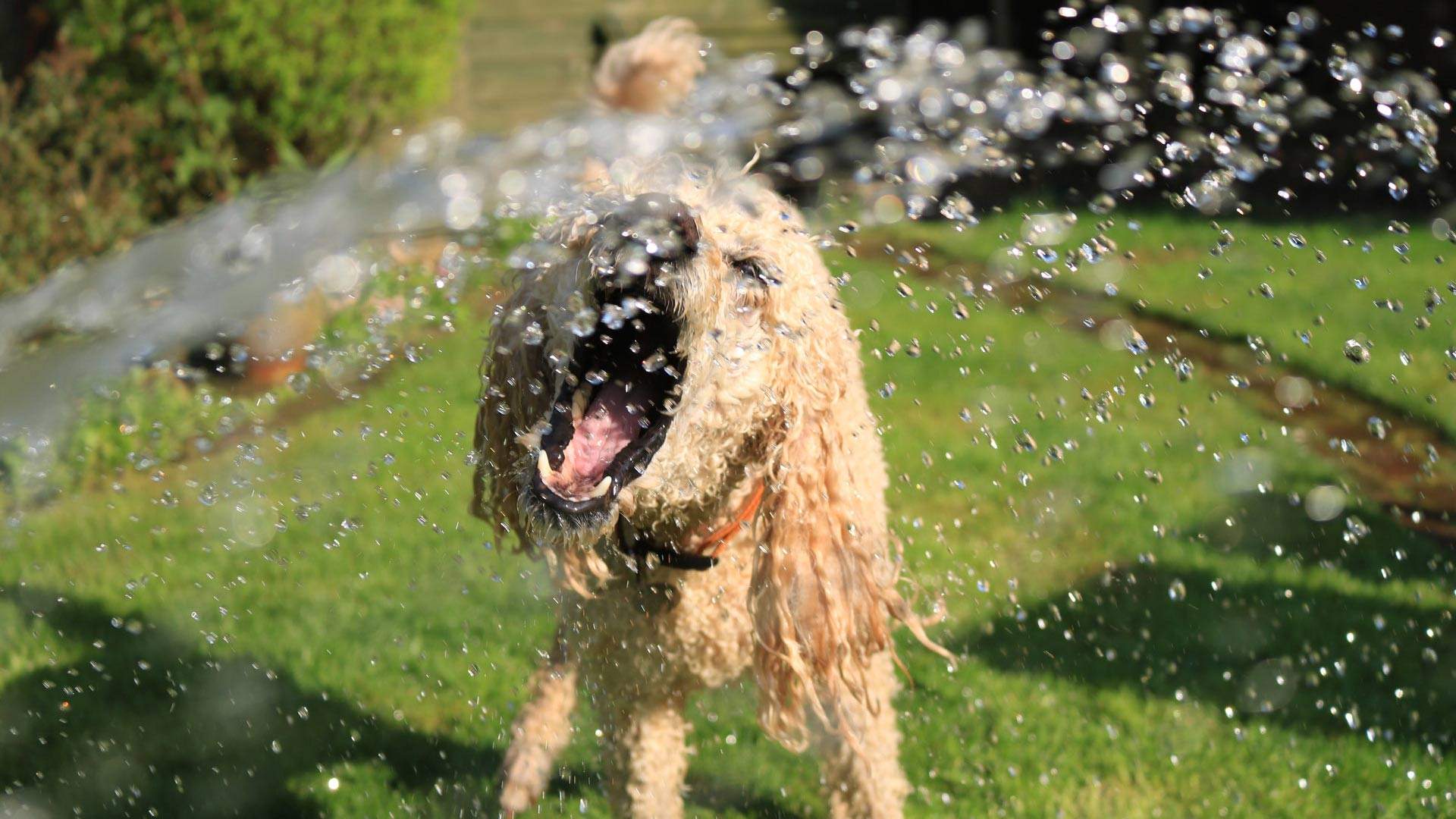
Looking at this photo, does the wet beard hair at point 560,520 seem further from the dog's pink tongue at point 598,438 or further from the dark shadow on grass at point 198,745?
the dark shadow on grass at point 198,745

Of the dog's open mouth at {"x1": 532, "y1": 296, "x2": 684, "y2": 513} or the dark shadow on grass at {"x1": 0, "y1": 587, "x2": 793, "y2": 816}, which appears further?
the dark shadow on grass at {"x1": 0, "y1": 587, "x2": 793, "y2": 816}

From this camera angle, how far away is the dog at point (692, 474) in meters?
2.03

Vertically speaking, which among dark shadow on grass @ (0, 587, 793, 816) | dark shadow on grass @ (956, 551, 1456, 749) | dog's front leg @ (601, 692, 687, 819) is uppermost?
dog's front leg @ (601, 692, 687, 819)

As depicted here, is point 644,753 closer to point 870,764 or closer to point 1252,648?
point 870,764

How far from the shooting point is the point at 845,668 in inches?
97.3

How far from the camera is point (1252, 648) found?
374cm

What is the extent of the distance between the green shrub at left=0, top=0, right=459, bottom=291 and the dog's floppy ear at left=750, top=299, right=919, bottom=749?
4892 mm

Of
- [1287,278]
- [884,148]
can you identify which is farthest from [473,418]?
[884,148]

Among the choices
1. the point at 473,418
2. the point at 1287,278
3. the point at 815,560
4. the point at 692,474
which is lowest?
the point at 1287,278

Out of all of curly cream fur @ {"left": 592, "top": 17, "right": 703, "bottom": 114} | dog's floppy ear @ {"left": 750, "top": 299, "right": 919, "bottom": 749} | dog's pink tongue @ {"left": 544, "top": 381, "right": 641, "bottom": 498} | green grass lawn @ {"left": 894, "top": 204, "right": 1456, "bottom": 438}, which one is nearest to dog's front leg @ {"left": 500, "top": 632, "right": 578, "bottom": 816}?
dog's floppy ear @ {"left": 750, "top": 299, "right": 919, "bottom": 749}

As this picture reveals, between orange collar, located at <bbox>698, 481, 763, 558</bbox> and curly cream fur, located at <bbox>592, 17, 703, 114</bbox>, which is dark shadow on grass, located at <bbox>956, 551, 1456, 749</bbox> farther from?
curly cream fur, located at <bbox>592, 17, 703, 114</bbox>

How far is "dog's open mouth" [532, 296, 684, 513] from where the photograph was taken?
207cm

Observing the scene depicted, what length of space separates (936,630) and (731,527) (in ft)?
5.73

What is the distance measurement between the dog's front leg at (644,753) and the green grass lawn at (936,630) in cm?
44
